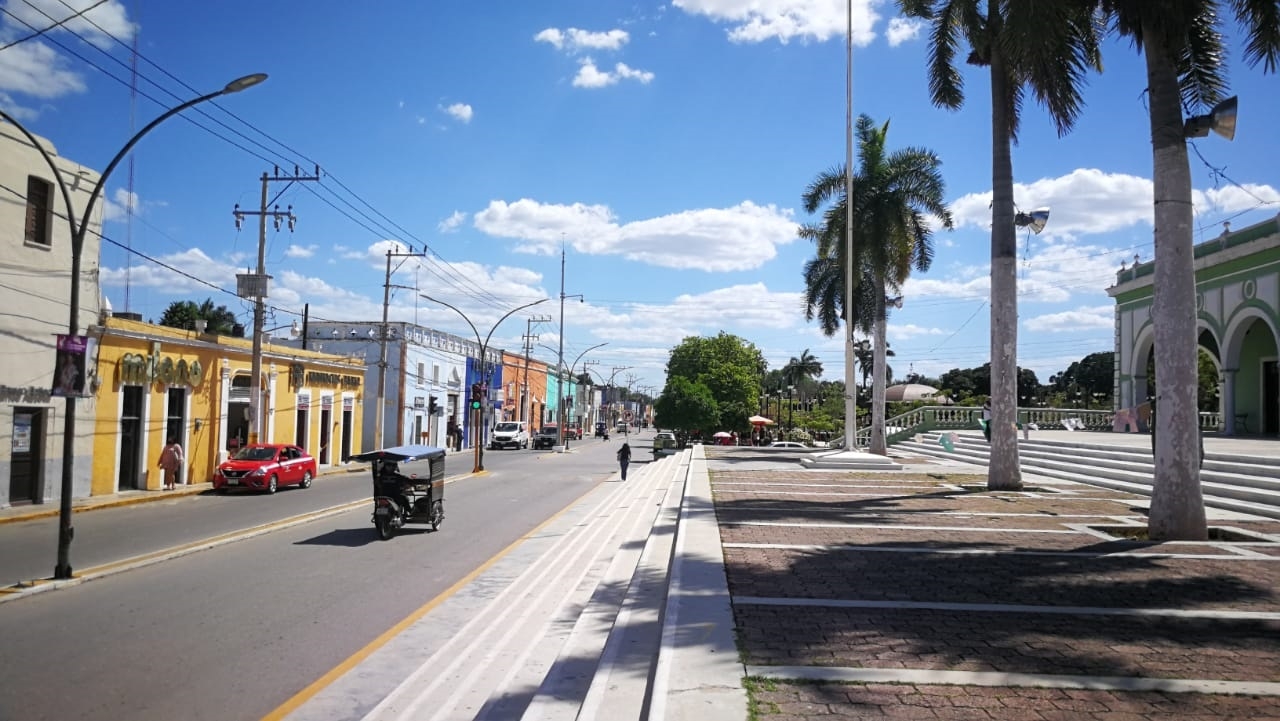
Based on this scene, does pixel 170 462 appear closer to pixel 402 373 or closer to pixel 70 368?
pixel 70 368

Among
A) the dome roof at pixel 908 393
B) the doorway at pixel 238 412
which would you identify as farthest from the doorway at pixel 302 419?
the dome roof at pixel 908 393

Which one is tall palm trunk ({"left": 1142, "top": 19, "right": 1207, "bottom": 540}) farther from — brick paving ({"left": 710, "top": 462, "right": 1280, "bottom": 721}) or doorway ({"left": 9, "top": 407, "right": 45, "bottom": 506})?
doorway ({"left": 9, "top": 407, "right": 45, "bottom": 506})

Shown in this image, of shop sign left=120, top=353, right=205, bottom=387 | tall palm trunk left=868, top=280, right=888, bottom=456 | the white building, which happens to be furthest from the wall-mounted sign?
tall palm trunk left=868, top=280, right=888, bottom=456

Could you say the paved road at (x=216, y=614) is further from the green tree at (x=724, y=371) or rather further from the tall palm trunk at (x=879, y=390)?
the green tree at (x=724, y=371)

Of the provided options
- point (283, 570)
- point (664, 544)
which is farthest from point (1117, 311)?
point (283, 570)

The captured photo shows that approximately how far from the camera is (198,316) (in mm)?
53281

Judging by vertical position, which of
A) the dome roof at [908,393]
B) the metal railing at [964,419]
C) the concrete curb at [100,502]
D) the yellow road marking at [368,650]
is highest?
the dome roof at [908,393]

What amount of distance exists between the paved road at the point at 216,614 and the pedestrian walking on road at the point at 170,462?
20.3 ft

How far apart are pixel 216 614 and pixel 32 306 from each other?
14.6 metres

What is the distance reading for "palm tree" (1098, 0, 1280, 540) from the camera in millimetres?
10898

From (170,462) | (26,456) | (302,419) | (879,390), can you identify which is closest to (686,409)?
(879,390)

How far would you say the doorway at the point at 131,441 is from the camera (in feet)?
76.3

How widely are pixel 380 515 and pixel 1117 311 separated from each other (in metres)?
33.2

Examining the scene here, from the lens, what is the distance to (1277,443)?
2022cm
